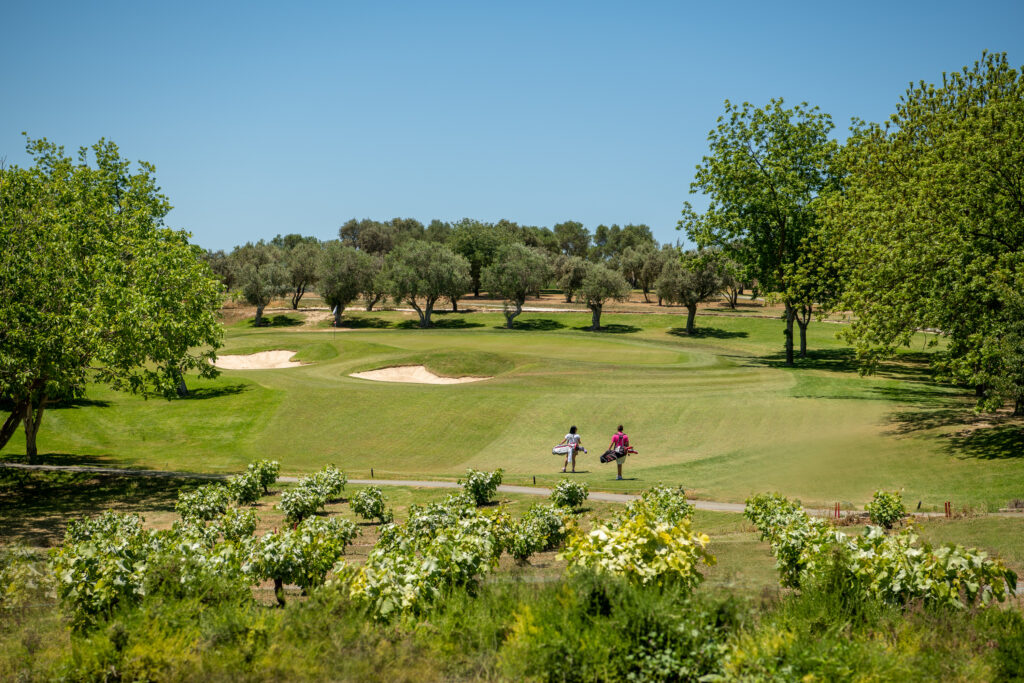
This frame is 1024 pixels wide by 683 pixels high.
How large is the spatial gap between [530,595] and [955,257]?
26856 millimetres

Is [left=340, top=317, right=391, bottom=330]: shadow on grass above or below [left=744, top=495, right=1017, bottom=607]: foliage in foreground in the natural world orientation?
above

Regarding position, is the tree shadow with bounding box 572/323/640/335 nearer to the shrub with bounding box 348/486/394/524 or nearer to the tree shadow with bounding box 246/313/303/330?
the tree shadow with bounding box 246/313/303/330

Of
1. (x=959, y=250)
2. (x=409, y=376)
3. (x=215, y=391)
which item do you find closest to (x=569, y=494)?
→ (x=959, y=250)

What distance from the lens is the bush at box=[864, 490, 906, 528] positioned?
53.6ft

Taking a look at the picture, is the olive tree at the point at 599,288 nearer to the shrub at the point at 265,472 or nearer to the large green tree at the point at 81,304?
the large green tree at the point at 81,304

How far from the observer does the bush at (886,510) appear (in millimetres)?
16344

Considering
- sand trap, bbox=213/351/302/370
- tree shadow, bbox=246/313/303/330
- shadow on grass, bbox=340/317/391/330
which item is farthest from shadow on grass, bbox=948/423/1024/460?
tree shadow, bbox=246/313/303/330

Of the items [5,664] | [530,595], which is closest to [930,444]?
[530,595]

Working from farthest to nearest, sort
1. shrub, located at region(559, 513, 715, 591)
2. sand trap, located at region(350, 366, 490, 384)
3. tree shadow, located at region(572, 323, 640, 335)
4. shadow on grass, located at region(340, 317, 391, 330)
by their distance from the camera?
shadow on grass, located at region(340, 317, 391, 330), tree shadow, located at region(572, 323, 640, 335), sand trap, located at region(350, 366, 490, 384), shrub, located at region(559, 513, 715, 591)

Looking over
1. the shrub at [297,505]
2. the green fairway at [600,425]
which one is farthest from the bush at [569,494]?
the shrub at [297,505]

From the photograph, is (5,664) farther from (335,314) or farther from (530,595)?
(335,314)

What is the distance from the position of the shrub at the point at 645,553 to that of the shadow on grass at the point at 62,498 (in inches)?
587

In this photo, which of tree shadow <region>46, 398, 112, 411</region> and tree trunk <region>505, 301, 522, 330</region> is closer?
tree shadow <region>46, 398, 112, 411</region>

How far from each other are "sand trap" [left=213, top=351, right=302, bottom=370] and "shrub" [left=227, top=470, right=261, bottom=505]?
43.6 metres
